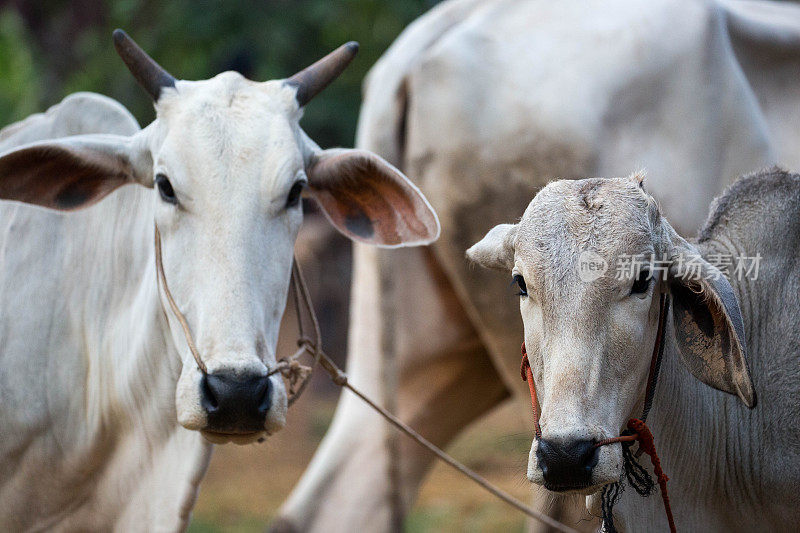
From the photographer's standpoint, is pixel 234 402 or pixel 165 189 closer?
pixel 234 402

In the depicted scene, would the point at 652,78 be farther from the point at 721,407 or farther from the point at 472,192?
the point at 721,407

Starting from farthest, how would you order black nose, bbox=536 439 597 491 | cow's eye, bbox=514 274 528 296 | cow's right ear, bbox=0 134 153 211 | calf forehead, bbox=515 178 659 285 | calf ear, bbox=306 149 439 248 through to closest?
calf ear, bbox=306 149 439 248, cow's right ear, bbox=0 134 153 211, cow's eye, bbox=514 274 528 296, calf forehead, bbox=515 178 659 285, black nose, bbox=536 439 597 491

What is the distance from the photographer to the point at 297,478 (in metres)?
8.37

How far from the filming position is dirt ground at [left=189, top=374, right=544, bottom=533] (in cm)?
674

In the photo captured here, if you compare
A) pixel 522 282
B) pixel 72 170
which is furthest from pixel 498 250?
pixel 72 170

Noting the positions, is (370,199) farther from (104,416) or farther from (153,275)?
(104,416)

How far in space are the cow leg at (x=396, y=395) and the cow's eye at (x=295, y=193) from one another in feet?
4.63

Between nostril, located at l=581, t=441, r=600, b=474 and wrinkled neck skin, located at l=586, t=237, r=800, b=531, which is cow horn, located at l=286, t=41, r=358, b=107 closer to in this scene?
wrinkled neck skin, located at l=586, t=237, r=800, b=531

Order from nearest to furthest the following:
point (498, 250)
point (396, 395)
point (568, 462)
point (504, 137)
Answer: point (568, 462)
point (498, 250)
point (504, 137)
point (396, 395)

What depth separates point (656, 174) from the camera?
4180 millimetres

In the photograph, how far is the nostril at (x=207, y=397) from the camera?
8.95 feet

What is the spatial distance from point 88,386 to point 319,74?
49.8 inches

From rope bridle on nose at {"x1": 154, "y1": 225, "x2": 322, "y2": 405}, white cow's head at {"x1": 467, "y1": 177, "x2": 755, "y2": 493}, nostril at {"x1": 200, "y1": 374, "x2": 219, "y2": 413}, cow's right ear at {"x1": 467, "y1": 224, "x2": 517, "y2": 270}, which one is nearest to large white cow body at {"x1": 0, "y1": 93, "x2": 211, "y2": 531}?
rope bridle on nose at {"x1": 154, "y1": 225, "x2": 322, "y2": 405}

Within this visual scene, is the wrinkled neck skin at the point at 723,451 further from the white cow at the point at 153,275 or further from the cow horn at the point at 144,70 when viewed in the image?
the cow horn at the point at 144,70
